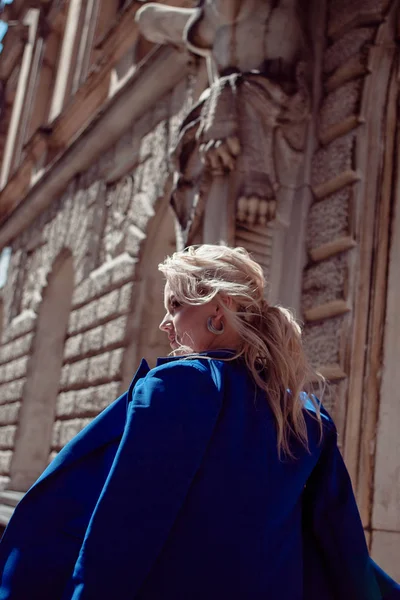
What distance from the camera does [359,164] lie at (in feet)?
12.6

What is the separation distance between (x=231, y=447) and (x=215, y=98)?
306 cm

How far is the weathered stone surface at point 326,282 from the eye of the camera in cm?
371

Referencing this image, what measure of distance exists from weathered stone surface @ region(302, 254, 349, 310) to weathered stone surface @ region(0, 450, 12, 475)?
18.0 ft

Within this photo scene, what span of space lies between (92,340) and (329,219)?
330cm

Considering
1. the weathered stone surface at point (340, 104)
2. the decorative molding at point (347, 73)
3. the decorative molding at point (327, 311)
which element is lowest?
the decorative molding at point (327, 311)

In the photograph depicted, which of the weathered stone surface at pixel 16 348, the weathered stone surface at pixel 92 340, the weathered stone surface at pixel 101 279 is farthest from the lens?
the weathered stone surface at pixel 16 348

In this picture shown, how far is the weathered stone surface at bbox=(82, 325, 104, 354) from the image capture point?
657 cm

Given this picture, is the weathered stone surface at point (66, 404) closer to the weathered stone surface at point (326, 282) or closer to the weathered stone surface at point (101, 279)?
the weathered stone surface at point (101, 279)

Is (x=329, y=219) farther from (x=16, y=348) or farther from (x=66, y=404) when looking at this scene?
(x=16, y=348)

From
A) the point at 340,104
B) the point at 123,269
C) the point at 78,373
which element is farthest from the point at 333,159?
the point at 78,373

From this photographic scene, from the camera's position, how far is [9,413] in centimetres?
896

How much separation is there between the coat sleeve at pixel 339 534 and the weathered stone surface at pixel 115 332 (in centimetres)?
445

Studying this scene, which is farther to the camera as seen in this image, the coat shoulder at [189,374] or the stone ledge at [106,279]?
the stone ledge at [106,279]

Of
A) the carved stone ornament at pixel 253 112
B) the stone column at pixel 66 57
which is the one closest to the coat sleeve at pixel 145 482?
the carved stone ornament at pixel 253 112
